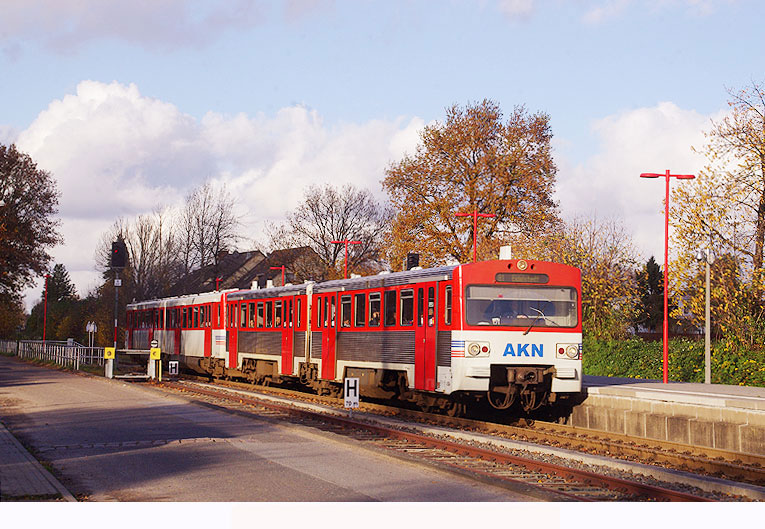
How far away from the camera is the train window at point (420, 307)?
19664 millimetres

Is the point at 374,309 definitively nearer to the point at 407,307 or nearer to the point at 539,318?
the point at 407,307

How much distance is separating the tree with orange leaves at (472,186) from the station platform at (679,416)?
2428 cm

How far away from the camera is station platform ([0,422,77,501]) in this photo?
989 cm

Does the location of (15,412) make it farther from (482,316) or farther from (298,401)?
(482,316)

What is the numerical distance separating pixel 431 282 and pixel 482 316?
1509 mm

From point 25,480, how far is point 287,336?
16.6 m

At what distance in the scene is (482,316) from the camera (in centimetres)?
1842

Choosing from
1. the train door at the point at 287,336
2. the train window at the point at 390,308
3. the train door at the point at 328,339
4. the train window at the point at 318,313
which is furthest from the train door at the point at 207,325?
the train window at the point at 390,308

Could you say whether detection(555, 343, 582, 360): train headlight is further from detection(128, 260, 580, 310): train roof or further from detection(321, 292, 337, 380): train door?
detection(321, 292, 337, 380): train door

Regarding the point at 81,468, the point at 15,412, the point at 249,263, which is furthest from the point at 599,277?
the point at 249,263

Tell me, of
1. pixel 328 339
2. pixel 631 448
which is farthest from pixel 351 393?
pixel 631 448

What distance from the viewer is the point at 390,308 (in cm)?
2112

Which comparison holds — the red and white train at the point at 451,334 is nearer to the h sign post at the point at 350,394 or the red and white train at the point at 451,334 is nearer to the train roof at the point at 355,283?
the train roof at the point at 355,283

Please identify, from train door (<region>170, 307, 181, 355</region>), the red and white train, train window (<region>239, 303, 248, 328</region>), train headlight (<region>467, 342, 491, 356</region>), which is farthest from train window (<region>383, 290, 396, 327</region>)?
train door (<region>170, 307, 181, 355</region>)
